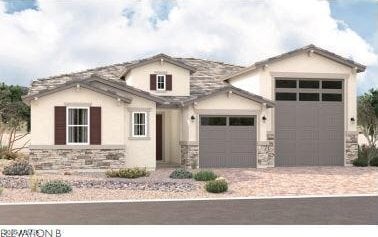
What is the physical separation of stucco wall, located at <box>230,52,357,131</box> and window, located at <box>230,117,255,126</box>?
106cm

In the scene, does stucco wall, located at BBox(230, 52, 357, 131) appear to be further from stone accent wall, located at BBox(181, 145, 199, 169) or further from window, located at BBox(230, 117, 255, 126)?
stone accent wall, located at BBox(181, 145, 199, 169)

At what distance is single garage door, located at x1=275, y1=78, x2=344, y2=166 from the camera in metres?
28.7

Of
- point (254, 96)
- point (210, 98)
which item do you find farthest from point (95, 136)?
point (254, 96)

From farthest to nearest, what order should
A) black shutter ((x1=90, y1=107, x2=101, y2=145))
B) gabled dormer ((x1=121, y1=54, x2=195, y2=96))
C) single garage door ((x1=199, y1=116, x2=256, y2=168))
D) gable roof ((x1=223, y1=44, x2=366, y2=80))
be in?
gabled dormer ((x1=121, y1=54, x2=195, y2=96)) → gable roof ((x1=223, y1=44, x2=366, y2=80)) → single garage door ((x1=199, y1=116, x2=256, y2=168)) → black shutter ((x1=90, y1=107, x2=101, y2=145))

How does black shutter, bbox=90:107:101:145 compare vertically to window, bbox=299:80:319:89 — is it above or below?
below

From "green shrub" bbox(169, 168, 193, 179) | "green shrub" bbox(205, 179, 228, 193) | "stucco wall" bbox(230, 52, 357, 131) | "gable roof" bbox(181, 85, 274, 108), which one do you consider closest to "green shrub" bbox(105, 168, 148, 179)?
"green shrub" bbox(169, 168, 193, 179)

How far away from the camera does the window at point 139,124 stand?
26.0 meters

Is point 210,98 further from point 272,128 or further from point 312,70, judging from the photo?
point 312,70

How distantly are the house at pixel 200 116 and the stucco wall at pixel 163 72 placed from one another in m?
0.05

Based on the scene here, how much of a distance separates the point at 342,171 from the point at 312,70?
5.43 m

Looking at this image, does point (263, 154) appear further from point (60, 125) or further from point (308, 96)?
point (60, 125)

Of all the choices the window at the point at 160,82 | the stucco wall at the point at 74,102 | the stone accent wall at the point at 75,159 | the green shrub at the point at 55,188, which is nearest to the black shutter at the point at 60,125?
the stucco wall at the point at 74,102

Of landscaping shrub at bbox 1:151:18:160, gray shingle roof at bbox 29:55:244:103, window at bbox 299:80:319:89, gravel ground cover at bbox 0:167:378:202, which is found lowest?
gravel ground cover at bbox 0:167:378:202

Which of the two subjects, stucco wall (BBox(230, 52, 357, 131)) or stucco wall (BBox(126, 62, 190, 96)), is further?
stucco wall (BBox(126, 62, 190, 96))
